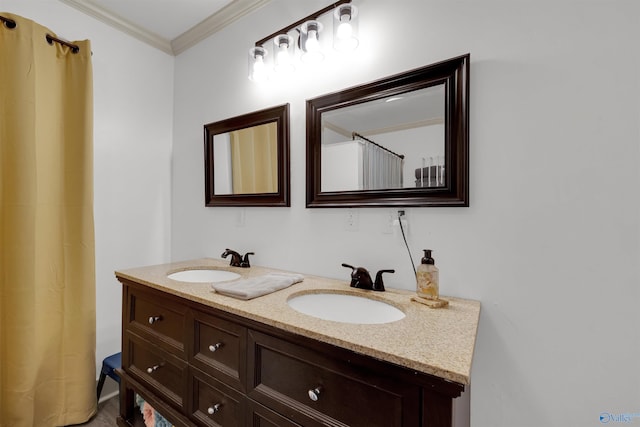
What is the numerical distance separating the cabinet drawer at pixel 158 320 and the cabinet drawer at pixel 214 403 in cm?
15

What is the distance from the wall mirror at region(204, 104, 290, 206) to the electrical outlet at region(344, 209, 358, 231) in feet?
1.28

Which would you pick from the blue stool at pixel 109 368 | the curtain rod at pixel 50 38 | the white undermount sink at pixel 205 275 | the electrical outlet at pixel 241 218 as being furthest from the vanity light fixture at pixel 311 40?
the blue stool at pixel 109 368

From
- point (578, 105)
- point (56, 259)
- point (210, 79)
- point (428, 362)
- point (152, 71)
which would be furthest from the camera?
point (152, 71)

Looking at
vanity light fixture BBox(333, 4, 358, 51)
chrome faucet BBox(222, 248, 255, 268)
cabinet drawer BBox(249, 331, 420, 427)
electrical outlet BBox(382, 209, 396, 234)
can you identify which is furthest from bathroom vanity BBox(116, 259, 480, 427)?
vanity light fixture BBox(333, 4, 358, 51)

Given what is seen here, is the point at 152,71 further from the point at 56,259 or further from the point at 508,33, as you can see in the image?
the point at 508,33

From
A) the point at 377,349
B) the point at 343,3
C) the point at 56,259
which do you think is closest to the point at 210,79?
the point at 343,3

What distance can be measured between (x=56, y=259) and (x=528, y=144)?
7.85ft

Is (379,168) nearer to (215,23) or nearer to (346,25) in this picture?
(346,25)

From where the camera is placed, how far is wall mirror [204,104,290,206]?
163 centimetres

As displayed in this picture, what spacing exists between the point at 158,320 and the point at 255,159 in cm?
102

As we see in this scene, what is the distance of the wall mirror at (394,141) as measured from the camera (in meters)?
1.12

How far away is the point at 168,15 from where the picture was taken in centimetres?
194

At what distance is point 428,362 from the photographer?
0.62 metres

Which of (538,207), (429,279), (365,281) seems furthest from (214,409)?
(538,207)
